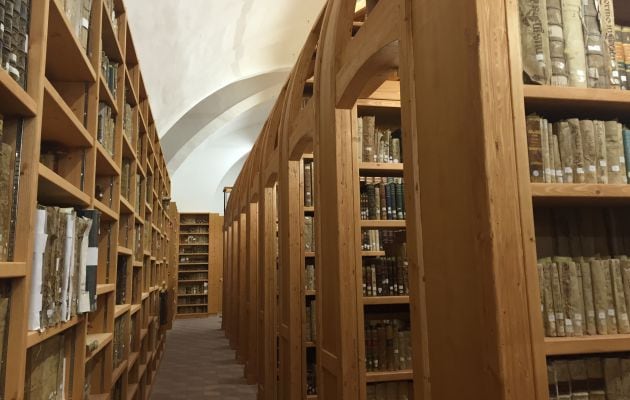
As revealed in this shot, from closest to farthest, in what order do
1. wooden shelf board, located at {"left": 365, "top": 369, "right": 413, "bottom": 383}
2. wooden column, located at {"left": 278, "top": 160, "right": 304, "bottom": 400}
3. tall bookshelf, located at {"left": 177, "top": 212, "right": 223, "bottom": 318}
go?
wooden shelf board, located at {"left": 365, "top": 369, "right": 413, "bottom": 383}, wooden column, located at {"left": 278, "top": 160, "right": 304, "bottom": 400}, tall bookshelf, located at {"left": 177, "top": 212, "right": 223, "bottom": 318}

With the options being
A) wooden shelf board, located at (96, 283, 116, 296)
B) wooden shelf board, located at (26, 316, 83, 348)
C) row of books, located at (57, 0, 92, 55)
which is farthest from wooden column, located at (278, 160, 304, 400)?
wooden shelf board, located at (26, 316, 83, 348)

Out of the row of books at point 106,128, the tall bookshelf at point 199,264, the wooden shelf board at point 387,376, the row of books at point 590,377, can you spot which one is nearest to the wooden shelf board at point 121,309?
the row of books at point 106,128

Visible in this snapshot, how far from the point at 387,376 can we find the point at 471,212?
6.86 feet

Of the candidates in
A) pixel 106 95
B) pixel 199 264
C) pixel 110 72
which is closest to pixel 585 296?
pixel 106 95

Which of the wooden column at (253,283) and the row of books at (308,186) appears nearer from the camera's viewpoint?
the row of books at (308,186)

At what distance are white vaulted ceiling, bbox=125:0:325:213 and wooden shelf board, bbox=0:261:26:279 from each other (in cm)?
464

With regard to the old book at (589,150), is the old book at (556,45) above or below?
above

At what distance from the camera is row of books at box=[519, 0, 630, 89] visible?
1652 mm

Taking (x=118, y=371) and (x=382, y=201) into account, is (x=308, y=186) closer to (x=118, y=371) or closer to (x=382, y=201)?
(x=382, y=201)

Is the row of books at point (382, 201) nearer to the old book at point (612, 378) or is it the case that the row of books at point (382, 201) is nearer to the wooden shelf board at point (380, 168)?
the wooden shelf board at point (380, 168)

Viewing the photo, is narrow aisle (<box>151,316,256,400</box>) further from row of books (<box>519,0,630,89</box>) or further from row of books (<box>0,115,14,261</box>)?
row of books (<box>519,0,630,89</box>)

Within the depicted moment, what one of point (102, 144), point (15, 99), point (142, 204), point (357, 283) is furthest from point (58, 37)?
point (142, 204)

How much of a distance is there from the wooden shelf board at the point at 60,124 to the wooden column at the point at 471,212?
48.9 inches

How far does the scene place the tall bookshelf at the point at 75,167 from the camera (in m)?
1.47
